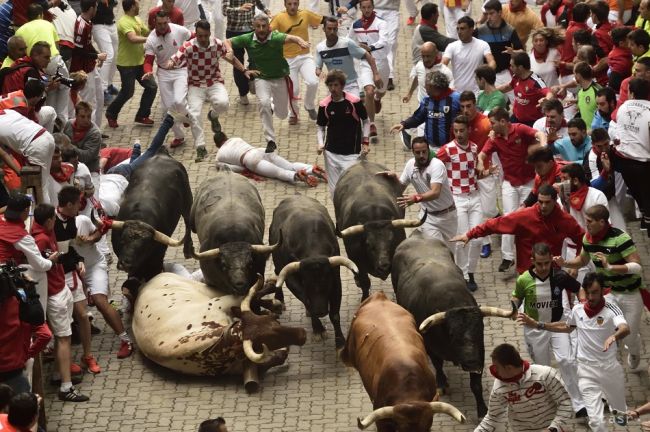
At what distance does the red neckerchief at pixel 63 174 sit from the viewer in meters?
18.3

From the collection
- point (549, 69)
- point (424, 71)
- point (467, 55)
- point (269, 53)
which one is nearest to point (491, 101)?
point (549, 69)

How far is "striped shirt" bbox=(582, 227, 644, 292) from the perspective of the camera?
1602 cm

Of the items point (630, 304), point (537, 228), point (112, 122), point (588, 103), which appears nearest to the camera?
point (630, 304)

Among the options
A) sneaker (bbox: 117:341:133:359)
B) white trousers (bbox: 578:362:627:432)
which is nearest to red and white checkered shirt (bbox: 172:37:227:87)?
sneaker (bbox: 117:341:133:359)

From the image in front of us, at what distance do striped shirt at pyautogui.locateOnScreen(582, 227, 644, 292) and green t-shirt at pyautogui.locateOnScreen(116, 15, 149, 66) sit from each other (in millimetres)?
10881

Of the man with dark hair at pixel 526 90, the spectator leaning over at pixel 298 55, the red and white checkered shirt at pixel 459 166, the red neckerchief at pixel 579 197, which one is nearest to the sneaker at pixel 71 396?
the red and white checkered shirt at pixel 459 166

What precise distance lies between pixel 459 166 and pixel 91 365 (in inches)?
209

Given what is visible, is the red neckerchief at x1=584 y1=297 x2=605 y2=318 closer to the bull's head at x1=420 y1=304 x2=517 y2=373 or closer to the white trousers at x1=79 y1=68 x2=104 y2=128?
the bull's head at x1=420 y1=304 x2=517 y2=373

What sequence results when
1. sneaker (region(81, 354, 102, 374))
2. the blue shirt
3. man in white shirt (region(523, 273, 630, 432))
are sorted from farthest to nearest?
1. the blue shirt
2. sneaker (region(81, 354, 102, 374))
3. man in white shirt (region(523, 273, 630, 432))

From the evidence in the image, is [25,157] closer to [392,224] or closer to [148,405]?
[148,405]

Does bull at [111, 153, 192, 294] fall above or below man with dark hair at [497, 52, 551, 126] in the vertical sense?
below

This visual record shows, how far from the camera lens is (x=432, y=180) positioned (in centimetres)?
1848

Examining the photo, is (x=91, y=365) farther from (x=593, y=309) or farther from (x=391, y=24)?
(x=391, y=24)

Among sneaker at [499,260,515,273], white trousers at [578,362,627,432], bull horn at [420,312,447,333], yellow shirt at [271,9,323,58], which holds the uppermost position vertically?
bull horn at [420,312,447,333]
